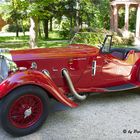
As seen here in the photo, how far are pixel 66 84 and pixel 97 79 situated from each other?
2.12 ft

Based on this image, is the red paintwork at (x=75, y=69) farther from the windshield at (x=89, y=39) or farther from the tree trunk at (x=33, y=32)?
the tree trunk at (x=33, y=32)

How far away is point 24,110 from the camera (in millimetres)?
3639

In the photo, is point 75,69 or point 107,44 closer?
point 75,69

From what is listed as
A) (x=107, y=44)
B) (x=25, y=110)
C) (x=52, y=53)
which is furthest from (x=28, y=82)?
(x=107, y=44)

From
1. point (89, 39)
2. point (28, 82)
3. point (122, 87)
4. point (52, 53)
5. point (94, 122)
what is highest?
point (89, 39)

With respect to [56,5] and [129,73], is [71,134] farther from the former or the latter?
[56,5]

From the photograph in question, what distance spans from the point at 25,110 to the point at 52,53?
116 centimetres

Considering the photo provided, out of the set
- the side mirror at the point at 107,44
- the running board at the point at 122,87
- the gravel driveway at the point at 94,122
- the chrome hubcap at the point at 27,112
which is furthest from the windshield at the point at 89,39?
the chrome hubcap at the point at 27,112

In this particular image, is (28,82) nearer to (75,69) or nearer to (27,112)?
(27,112)

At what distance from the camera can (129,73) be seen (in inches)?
203

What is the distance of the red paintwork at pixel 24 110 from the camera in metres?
3.54

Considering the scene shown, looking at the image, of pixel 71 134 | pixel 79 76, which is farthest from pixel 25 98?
pixel 79 76

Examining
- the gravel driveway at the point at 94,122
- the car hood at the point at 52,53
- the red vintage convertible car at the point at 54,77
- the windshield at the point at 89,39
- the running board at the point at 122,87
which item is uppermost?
the windshield at the point at 89,39

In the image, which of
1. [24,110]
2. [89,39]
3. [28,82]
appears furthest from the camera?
[89,39]
